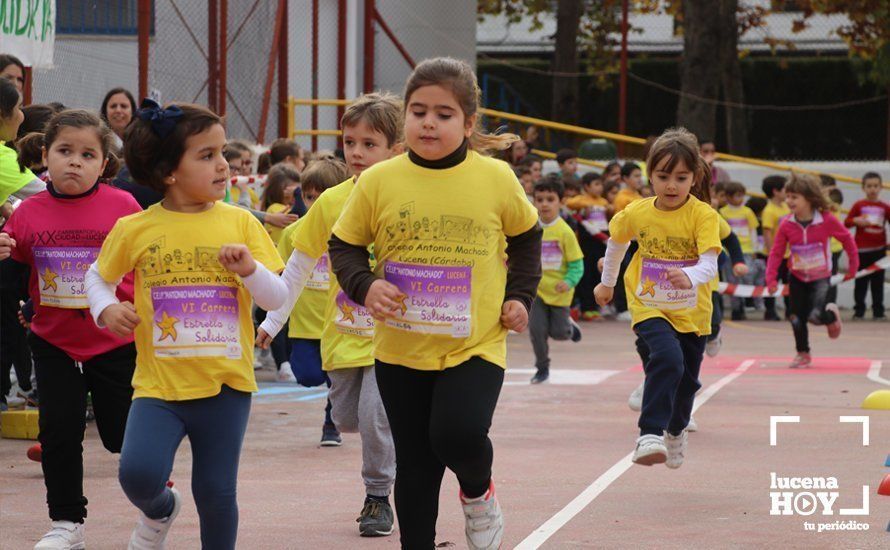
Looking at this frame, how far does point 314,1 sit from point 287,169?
872 cm

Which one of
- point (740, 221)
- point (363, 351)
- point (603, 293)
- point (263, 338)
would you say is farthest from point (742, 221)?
point (263, 338)

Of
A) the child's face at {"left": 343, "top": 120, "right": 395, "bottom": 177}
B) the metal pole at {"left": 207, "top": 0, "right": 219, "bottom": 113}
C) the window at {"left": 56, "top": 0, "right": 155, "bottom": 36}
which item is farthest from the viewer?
the metal pole at {"left": 207, "top": 0, "right": 219, "bottom": 113}

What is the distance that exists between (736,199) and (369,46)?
6159 mm

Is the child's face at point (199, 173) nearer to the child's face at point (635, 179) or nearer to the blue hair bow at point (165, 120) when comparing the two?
the blue hair bow at point (165, 120)

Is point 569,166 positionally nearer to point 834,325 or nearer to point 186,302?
point 834,325

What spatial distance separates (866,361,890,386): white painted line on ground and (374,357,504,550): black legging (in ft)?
26.7

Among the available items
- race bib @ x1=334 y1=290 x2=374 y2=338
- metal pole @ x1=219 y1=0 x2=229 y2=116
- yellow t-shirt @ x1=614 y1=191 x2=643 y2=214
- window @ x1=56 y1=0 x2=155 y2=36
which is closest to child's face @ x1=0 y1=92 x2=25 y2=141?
race bib @ x1=334 y1=290 x2=374 y2=338

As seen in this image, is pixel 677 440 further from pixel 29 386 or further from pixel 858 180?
pixel 858 180

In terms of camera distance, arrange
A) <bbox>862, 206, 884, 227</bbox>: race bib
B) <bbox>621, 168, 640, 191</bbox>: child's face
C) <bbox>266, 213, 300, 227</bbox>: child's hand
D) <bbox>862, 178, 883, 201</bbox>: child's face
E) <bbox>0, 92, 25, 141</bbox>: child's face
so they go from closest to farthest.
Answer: <bbox>0, 92, 25, 141</bbox>: child's face → <bbox>266, 213, 300, 227</bbox>: child's hand → <bbox>621, 168, 640, 191</bbox>: child's face → <bbox>862, 206, 884, 227</bbox>: race bib → <bbox>862, 178, 883, 201</bbox>: child's face

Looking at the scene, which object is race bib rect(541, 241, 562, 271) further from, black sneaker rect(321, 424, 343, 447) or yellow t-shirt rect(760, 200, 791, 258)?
yellow t-shirt rect(760, 200, 791, 258)

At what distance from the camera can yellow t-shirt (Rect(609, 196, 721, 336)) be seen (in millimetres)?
8273

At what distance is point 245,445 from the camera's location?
9.36m

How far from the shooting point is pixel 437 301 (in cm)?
531

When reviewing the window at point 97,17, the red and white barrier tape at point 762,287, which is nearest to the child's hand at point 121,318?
the window at point 97,17
